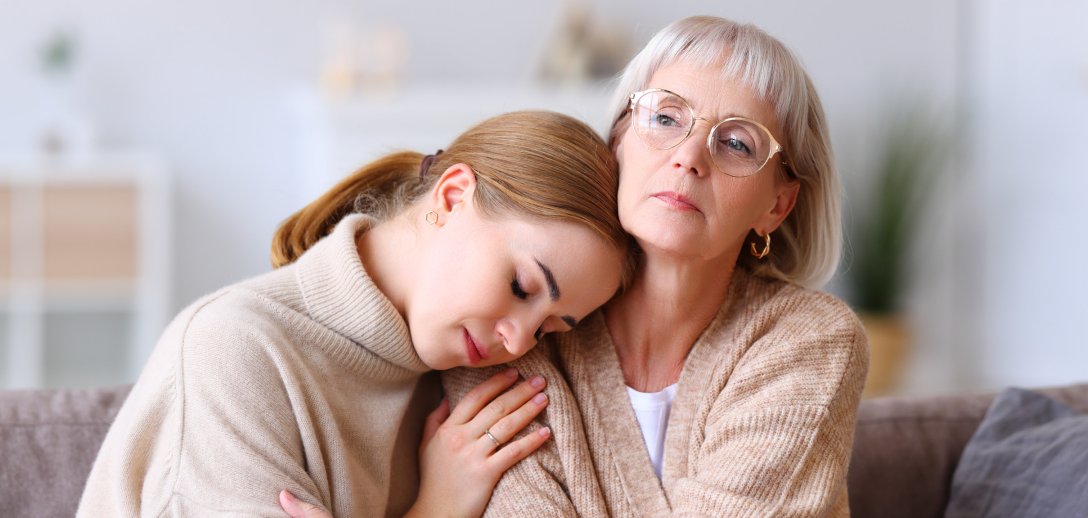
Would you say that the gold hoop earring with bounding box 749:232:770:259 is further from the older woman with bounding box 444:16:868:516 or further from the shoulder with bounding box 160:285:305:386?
the shoulder with bounding box 160:285:305:386

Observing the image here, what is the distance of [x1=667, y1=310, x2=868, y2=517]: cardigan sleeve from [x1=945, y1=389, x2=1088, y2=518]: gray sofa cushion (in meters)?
0.37

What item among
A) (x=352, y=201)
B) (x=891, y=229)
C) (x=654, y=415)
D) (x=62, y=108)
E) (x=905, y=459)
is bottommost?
(x=891, y=229)

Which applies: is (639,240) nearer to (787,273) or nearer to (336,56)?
(787,273)

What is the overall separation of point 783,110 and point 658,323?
38 cm

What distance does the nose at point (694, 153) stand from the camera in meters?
1.52

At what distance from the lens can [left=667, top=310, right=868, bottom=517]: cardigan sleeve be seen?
1491 millimetres

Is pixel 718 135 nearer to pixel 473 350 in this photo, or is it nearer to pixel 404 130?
pixel 473 350

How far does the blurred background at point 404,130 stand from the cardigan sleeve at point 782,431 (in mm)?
2799

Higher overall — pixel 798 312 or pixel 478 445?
pixel 798 312

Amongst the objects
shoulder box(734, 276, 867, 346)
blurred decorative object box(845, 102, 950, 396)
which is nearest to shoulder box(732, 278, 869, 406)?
shoulder box(734, 276, 867, 346)

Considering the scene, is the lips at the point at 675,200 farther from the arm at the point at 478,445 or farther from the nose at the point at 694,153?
the arm at the point at 478,445

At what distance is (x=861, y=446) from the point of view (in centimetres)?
196

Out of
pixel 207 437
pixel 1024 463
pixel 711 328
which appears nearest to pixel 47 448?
pixel 207 437

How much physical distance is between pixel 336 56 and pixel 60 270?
1420 mm
